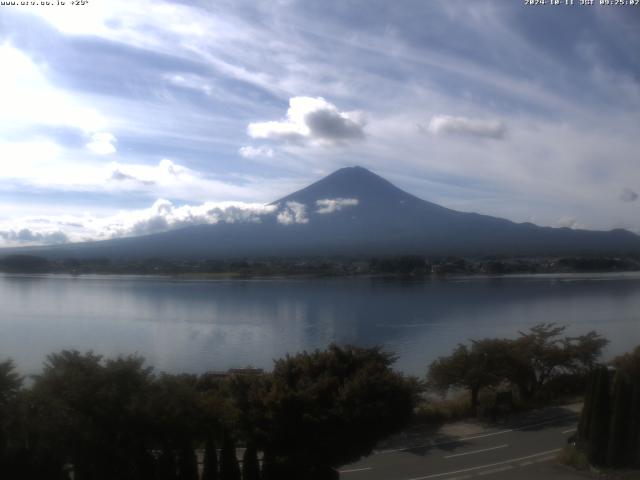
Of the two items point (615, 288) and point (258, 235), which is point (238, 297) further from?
point (258, 235)

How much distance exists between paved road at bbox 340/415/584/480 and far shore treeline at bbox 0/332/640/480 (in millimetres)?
548

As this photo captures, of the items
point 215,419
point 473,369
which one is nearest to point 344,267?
point 473,369

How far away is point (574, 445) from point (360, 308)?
53.3ft

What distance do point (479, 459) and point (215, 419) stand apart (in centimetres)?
297

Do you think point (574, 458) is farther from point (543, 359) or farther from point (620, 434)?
point (543, 359)

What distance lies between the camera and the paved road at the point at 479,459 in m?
5.95

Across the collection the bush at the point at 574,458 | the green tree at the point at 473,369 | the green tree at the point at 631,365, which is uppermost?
the green tree at the point at 631,365

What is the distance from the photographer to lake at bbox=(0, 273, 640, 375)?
48.3 feet

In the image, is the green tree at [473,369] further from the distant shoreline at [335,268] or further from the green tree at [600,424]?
the distant shoreline at [335,268]

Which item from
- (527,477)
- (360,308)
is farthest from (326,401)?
(360,308)

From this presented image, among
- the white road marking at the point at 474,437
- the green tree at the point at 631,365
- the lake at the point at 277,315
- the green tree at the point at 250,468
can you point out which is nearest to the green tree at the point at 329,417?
the green tree at the point at 250,468

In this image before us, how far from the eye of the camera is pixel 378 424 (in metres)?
Result: 5.23

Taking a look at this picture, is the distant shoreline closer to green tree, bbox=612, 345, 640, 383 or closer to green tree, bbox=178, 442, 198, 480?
green tree, bbox=612, 345, 640, 383

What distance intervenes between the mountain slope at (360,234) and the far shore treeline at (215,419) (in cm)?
4198
